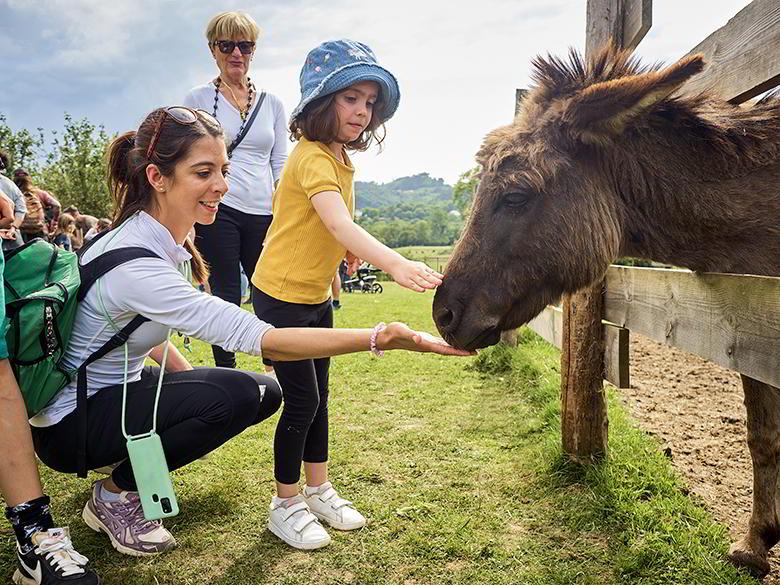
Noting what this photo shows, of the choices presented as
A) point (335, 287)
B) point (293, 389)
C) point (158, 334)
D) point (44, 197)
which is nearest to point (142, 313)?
point (158, 334)

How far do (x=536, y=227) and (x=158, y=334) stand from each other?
5.99 feet

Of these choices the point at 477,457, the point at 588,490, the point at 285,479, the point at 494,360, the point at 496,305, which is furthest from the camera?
the point at 494,360

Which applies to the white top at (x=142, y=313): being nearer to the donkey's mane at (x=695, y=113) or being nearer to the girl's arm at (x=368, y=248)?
the girl's arm at (x=368, y=248)

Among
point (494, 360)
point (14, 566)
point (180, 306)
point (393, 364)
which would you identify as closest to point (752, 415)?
point (180, 306)

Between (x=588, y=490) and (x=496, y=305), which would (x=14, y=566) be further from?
(x=588, y=490)

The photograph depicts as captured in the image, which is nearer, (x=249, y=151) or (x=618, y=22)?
(x=618, y=22)

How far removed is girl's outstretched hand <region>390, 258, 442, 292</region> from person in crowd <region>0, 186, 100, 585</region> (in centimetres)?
163

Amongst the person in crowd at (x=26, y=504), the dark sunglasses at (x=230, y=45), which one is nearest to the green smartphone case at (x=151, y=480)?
the person in crowd at (x=26, y=504)

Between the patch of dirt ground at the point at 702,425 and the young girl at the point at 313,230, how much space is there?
6.94ft

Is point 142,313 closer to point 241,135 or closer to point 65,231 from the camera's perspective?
point 241,135

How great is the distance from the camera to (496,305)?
8.75 feet

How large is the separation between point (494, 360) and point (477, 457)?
3.07 m

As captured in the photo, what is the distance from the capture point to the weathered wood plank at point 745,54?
89.2 inches

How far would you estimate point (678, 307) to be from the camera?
269 centimetres
